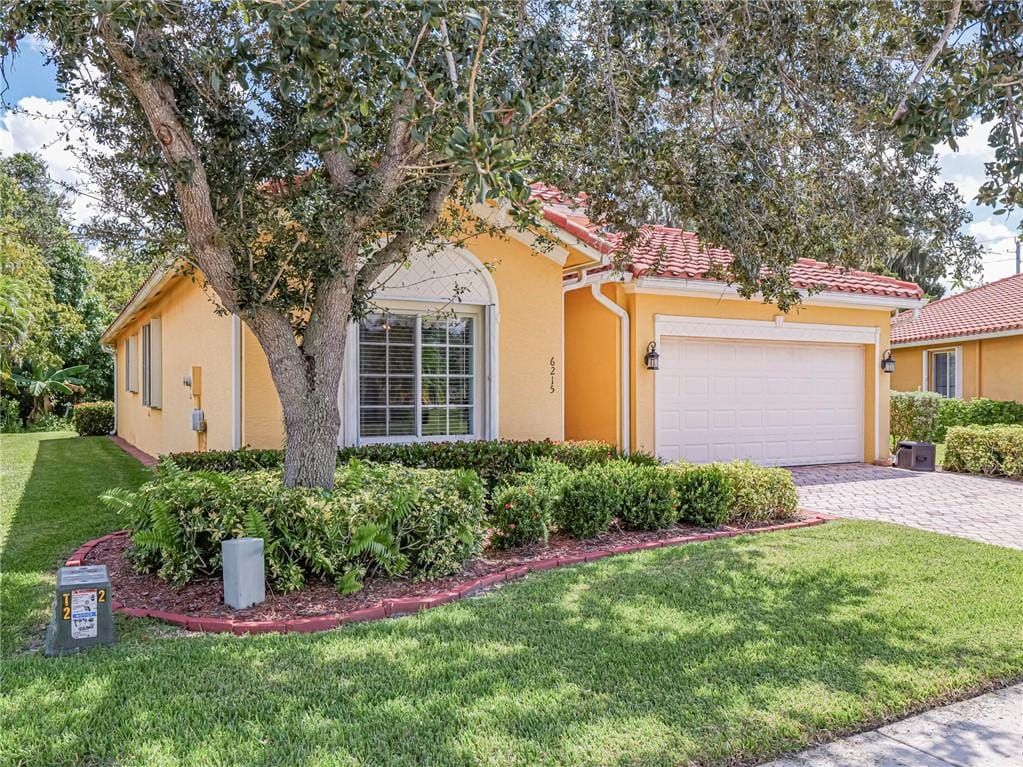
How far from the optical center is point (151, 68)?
568 cm

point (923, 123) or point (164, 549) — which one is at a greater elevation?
point (923, 123)

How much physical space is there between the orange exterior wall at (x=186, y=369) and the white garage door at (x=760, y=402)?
7125mm

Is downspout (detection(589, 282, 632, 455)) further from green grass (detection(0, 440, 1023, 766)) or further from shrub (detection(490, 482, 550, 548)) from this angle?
green grass (detection(0, 440, 1023, 766))

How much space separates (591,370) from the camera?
12906 mm

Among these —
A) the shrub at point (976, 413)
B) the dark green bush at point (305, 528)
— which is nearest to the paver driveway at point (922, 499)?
the shrub at point (976, 413)

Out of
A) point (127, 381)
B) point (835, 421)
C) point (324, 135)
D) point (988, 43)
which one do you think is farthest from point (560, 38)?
point (127, 381)

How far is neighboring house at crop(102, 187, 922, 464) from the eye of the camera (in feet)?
33.1

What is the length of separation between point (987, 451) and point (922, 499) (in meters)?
4.08

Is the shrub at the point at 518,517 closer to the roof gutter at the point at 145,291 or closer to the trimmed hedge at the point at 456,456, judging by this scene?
the trimmed hedge at the point at 456,456

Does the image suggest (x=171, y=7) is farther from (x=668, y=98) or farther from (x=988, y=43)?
(x=988, y=43)

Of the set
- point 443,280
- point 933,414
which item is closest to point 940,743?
point 443,280

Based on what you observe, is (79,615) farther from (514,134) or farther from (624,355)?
(624,355)

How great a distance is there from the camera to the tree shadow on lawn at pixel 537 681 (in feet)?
11.3

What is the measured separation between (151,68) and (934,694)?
23.0ft
